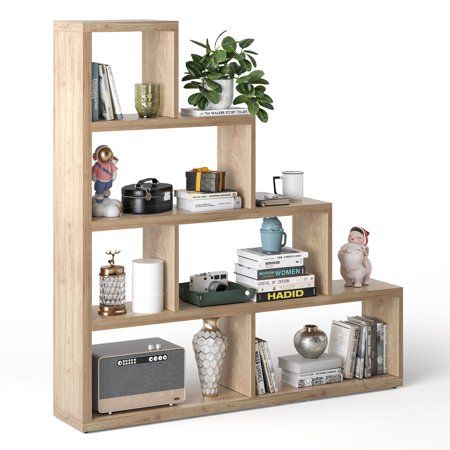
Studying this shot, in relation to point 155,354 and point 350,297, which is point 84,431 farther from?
point 350,297

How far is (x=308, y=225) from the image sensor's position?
742 cm

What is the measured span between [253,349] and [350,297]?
1.90 ft

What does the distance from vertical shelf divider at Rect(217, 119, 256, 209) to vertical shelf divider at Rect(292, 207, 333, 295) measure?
349mm

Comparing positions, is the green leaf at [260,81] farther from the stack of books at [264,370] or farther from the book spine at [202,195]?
the stack of books at [264,370]

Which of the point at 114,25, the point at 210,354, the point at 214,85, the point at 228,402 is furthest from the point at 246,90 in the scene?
the point at 228,402

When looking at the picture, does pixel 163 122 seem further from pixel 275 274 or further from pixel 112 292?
pixel 275 274

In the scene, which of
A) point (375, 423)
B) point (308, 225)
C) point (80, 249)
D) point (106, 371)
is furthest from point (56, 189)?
point (375, 423)

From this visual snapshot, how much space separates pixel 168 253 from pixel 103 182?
0.46 m

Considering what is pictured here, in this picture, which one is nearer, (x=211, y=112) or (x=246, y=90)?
(x=211, y=112)

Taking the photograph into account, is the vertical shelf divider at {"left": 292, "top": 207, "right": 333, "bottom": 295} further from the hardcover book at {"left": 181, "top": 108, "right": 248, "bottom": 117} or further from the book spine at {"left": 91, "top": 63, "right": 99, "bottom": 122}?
the book spine at {"left": 91, "top": 63, "right": 99, "bottom": 122}

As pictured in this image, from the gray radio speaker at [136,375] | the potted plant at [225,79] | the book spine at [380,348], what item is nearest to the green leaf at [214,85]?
the potted plant at [225,79]

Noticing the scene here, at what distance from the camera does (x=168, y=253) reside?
275 inches

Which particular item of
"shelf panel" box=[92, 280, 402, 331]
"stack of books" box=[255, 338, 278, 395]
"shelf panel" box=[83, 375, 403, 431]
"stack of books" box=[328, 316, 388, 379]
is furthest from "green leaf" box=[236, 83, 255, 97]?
"shelf panel" box=[83, 375, 403, 431]

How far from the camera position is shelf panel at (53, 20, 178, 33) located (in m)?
6.52
